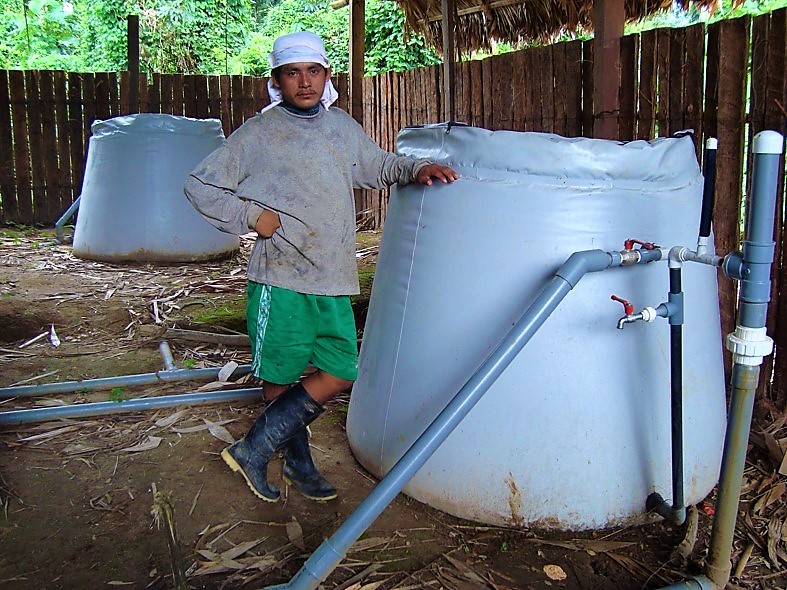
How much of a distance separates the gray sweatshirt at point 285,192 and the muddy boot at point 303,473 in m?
0.56

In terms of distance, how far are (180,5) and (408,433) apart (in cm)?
1503

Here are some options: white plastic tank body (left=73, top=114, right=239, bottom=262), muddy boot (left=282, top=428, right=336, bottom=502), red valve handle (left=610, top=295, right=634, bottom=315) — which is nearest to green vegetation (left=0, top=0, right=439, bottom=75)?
white plastic tank body (left=73, top=114, right=239, bottom=262)

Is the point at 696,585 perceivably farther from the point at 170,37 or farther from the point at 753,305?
the point at 170,37

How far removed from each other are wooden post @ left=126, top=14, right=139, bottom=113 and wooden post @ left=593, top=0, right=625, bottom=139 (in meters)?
5.69

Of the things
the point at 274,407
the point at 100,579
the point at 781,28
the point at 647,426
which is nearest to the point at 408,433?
the point at 274,407

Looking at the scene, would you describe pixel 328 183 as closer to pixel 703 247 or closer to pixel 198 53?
pixel 703 247

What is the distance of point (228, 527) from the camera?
2.36m

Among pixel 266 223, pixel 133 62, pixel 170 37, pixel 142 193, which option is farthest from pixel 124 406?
pixel 170 37

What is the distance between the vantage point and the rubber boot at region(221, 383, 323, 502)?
2.47 metres

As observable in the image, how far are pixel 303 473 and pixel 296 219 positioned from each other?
0.87 meters

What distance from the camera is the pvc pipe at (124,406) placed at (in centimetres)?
313

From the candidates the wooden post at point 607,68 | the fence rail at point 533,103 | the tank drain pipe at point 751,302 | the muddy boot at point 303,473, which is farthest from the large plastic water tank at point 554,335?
the wooden post at point 607,68

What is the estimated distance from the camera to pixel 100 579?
2.08 m

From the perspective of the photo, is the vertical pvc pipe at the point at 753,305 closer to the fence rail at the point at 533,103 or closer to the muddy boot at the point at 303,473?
the muddy boot at the point at 303,473
